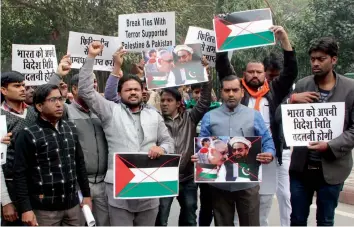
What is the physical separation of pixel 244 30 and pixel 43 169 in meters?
2.42

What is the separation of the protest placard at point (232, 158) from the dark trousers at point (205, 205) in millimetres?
748

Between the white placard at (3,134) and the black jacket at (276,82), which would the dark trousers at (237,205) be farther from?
the white placard at (3,134)

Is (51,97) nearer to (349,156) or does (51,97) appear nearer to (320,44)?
(320,44)

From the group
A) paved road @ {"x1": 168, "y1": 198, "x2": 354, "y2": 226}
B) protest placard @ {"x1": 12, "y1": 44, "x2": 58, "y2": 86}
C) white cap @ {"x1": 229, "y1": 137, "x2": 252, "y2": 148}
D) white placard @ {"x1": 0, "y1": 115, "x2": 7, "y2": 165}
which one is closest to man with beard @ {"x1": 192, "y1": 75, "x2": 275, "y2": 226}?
white cap @ {"x1": 229, "y1": 137, "x2": 252, "y2": 148}

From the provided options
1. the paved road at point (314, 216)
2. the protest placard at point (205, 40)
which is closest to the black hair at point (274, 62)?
the protest placard at point (205, 40)

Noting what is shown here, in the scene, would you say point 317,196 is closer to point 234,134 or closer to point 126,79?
point 234,134

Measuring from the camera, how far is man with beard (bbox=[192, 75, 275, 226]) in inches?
168

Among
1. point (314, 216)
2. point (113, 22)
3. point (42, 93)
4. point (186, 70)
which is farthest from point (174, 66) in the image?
point (113, 22)

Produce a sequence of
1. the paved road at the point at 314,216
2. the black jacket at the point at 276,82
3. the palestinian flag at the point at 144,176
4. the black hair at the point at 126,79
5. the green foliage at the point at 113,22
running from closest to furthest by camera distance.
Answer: the palestinian flag at the point at 144,176 → the black hair at the point at 126,79 → the black jacket at the point at 276,82 → the paved road at the point at 314,216 → the green foliage at the point at 113,22

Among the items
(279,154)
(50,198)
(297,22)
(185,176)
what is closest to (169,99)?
(185,176)

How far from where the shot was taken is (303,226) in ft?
13.7

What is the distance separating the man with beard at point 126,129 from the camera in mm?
4145

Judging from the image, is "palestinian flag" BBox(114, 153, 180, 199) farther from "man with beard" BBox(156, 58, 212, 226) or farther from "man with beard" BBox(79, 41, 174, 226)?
"man with beard" BBox(156, 58, 212, 226)

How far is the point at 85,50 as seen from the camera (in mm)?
5328
